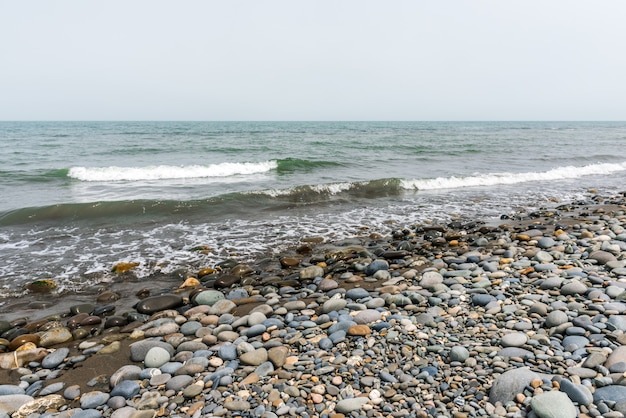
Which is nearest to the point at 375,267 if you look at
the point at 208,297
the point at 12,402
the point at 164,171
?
the point at 208,297

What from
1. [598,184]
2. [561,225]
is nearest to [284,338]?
[561,225]

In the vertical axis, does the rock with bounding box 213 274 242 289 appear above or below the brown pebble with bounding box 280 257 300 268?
below

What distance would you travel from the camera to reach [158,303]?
4.70 meters

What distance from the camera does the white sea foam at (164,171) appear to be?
15930mm

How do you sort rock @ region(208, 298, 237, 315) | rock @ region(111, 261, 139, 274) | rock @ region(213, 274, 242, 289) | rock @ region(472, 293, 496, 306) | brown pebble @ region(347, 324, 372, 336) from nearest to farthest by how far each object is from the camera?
brown pebble @ region(347, 324, 372, 336) → rock @ region(472, 293, 496, 306) → rock @ region(208, 298, 237, 315) → rock @ region(213, 274, 242, 289) → rock @ region(111, 261, 139, 274)

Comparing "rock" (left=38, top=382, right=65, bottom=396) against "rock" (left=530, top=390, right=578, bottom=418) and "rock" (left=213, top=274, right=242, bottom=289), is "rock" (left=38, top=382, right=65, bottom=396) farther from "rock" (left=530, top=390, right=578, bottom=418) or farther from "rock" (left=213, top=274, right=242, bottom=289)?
"rock" (left=530, top=390, right=578, bottom=418)

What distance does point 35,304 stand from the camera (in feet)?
16.2

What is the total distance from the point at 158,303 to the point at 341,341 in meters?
2.59

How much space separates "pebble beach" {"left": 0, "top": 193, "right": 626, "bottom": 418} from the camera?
258 centimetres

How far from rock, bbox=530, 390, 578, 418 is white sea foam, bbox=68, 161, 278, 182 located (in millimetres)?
15557

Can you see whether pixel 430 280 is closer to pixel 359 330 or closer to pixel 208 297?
pixel 359 330

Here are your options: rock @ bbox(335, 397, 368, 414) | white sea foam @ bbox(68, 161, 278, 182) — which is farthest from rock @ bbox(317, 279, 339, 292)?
white sea foam @ bbox(68, 161, 278, 182)

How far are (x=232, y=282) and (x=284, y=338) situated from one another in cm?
207

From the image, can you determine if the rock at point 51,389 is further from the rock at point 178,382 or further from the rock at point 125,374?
the rock at point 178,382
